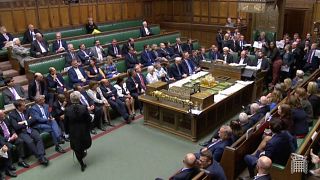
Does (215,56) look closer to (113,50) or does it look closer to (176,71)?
(176,71)

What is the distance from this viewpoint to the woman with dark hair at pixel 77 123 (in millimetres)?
5367

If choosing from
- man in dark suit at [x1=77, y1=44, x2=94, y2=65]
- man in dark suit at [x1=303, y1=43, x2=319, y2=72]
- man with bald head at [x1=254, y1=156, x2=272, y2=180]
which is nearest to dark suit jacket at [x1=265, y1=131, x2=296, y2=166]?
man with bald head at [x1=254, y1=156, x2=272, y2=180]

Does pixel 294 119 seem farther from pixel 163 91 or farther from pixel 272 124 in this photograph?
pixel 163 91

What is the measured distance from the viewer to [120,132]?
23.9ft

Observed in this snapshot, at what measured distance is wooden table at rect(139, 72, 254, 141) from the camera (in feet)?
22.2

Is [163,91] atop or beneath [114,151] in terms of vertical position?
atop

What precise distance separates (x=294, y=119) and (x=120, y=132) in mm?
3637

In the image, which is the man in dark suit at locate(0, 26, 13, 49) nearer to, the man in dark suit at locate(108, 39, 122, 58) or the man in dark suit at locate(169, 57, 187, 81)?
the man in dark suit at locate(108, 39, 122, 58)

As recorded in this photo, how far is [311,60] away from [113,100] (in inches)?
265

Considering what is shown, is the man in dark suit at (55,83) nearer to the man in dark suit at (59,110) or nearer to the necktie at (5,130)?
the man in dark suit at (59,110)

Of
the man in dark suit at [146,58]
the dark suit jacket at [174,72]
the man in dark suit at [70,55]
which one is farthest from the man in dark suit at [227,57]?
the man in dark suit at [70,55]

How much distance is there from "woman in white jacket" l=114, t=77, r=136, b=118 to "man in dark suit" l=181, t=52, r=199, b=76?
7.28 ft

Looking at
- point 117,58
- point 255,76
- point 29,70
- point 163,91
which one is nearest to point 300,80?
point 255,76

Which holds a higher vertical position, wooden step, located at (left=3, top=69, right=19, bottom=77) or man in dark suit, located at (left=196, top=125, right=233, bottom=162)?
wooden step, located at (left=3, top=69, right=19, bottom=77)
